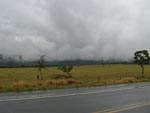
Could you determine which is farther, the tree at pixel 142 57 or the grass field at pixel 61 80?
the tree at pixel 142 57

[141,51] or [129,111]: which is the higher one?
[141,51]

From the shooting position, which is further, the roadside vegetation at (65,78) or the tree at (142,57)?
the tree at (142,57)

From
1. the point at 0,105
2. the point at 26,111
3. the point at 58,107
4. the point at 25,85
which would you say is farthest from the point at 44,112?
the point at 25,85

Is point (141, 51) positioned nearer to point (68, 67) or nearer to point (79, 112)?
point (68, 67)

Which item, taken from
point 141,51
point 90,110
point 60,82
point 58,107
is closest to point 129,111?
point 90,110

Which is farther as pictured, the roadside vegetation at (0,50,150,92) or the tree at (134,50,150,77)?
the tree at (134,50,150,77)

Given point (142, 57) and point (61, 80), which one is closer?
point (61, 80)

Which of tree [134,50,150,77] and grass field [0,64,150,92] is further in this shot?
tree [134,50,150,77]

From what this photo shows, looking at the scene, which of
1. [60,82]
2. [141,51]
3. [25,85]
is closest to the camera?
[25,85]

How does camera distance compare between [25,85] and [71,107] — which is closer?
[71,107]

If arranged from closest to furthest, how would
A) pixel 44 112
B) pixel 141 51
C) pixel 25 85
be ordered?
pixel 44 112 < pixel 25 85 < pixel 141 51

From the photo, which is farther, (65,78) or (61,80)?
(65,78)

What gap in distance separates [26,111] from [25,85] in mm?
15332

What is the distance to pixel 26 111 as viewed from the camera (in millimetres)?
13859
